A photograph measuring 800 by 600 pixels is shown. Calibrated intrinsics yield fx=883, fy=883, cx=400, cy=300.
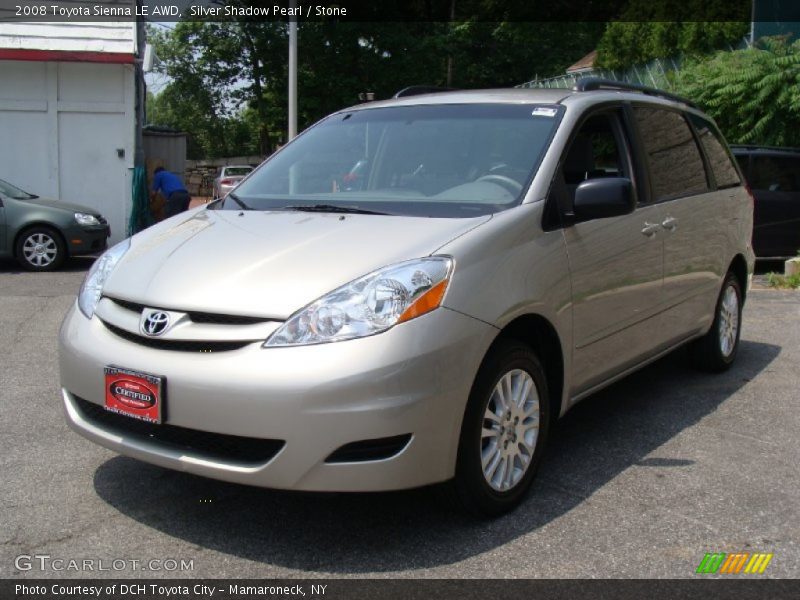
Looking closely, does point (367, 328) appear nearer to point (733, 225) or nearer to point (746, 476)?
point (746, 476)

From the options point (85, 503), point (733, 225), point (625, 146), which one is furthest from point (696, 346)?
point (85, 503)

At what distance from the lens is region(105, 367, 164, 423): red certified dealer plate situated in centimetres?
312

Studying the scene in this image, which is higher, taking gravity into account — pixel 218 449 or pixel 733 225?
pixel 733 225

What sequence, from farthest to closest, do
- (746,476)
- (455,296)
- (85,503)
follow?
1. (746,476)
2. (85,503)
3. (455,296)

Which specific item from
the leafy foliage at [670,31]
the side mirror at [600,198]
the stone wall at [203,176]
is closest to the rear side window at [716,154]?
the side mirror at [600,198]

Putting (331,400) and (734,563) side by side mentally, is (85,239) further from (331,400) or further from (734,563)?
(734,563)

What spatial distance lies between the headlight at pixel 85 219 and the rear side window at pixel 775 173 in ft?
28.9

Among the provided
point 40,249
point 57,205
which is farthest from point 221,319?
point 57,205

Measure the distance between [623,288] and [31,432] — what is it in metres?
3.09

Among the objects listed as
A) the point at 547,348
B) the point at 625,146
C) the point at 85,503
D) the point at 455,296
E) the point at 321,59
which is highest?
the point at 321,59

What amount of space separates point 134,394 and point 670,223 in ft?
9.94

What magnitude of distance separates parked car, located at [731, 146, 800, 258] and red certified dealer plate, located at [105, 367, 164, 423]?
10.2 m

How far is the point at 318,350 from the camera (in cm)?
297

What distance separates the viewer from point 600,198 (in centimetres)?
385
